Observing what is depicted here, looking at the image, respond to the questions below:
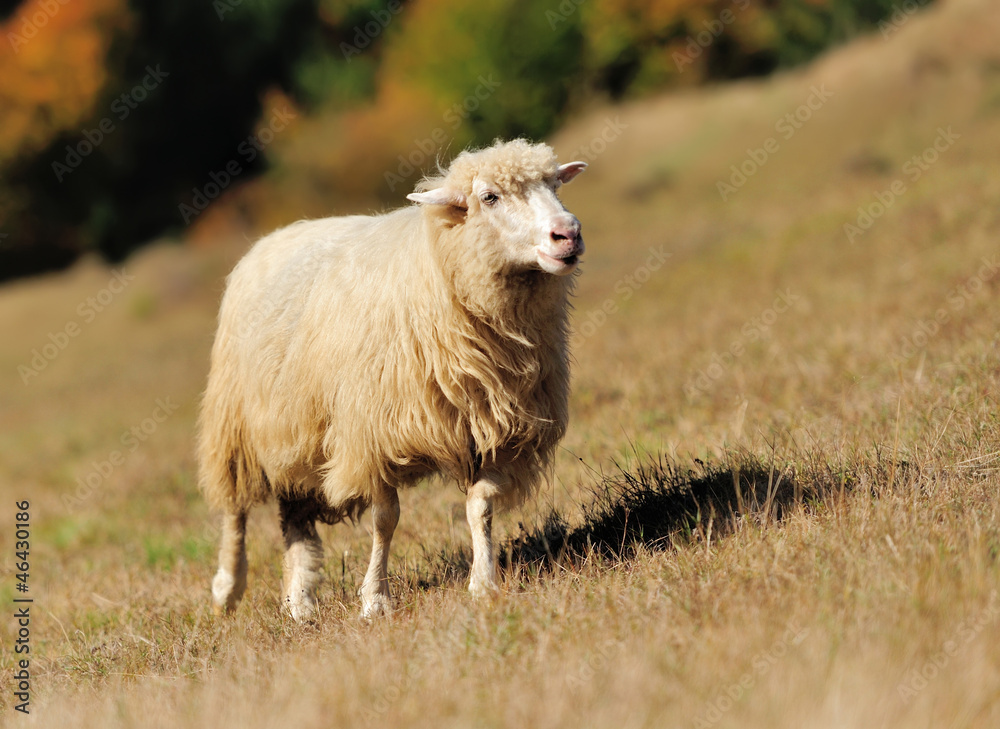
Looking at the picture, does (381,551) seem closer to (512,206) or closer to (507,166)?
(512,206)

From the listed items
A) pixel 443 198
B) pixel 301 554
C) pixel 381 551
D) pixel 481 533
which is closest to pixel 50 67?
pixel 301 554

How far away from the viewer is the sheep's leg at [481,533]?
4027 mm

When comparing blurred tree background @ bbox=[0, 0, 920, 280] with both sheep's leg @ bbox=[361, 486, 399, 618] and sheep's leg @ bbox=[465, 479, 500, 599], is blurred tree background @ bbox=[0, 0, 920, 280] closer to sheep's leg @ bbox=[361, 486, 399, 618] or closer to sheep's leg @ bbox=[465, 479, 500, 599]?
sheep's leg @ bbox=[361, 486, 399, 618]

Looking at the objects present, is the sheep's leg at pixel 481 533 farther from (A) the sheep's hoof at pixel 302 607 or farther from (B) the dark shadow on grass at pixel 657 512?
(A) the sheep's hoof at pixel 302 607

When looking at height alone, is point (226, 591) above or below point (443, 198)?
below

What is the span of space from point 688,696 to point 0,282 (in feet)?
132

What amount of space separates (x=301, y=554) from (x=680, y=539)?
2056mm

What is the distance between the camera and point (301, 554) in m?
5.13

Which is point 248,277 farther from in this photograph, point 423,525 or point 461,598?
point 461,598

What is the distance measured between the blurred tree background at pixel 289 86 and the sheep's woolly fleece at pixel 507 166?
22.1m

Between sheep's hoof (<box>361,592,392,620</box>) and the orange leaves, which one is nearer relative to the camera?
sheep's hoof (<box>361,592,392,620</box>)

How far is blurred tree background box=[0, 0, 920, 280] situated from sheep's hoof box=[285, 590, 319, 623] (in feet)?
71.6

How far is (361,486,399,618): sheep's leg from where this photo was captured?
4.31 m

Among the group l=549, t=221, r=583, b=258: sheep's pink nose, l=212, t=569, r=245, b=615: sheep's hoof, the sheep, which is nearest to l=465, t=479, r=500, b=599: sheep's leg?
the sheep
